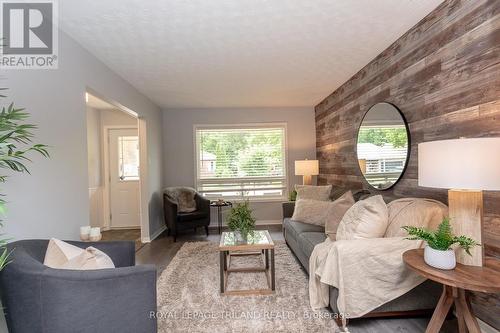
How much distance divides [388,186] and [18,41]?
3.59m

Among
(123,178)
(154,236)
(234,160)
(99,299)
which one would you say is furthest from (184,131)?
(99,299)

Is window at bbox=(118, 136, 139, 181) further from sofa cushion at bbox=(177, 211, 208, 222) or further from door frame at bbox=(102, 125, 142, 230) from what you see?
sofa cushion at bbox=(177, 211, 208, 222)

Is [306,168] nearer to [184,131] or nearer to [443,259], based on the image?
[184,131]

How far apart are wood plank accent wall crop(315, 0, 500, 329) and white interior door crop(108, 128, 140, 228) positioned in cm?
453

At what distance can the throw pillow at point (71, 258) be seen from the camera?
1518 millimetres

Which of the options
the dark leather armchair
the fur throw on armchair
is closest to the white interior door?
the fur throw on armchair

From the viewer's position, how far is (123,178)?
539cm

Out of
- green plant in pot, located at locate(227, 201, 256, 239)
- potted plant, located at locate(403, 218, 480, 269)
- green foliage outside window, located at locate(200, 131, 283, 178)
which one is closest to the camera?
potted plant, located at locate(403, 218, 480, 269)

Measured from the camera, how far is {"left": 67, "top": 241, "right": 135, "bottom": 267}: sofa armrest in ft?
6.32

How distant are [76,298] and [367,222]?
196 cm

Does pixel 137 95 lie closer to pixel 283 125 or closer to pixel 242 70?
pixel 242 70

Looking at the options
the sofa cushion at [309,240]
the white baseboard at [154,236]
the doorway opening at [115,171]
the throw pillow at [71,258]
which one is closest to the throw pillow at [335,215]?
the sofa cushion at [309,240]

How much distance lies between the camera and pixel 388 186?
2.91 meters
